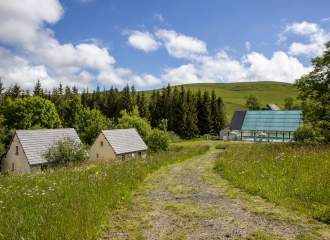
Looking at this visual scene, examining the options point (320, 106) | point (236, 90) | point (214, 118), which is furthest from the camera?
point (236, 90)

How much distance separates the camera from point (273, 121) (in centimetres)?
4475

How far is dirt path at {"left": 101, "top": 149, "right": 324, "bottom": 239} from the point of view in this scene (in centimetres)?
389

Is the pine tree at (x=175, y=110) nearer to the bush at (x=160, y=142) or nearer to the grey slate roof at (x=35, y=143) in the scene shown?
the bush at (x=160, y=142)

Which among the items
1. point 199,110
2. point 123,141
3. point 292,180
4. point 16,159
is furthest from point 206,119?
point 292,180

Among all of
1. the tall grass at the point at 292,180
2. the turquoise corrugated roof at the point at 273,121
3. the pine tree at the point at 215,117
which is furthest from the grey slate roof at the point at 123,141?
the pine tree at the point at 215,117

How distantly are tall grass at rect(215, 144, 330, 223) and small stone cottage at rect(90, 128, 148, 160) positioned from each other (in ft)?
80.3

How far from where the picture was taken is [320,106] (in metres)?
19.0

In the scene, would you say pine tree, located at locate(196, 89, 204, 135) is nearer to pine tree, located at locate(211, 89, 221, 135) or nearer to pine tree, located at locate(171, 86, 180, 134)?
pine tree, located at locate(211, 89, 221, 135)

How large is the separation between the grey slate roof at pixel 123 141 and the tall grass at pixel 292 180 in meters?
24.9

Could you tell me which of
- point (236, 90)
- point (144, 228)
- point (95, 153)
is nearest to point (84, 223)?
point (144, 228)

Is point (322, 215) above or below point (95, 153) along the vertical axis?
above

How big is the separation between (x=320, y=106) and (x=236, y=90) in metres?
144

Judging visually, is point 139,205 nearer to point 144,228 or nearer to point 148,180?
point 144,228

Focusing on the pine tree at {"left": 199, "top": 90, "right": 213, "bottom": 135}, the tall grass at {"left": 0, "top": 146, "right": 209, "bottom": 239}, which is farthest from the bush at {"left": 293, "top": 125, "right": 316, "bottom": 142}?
the pine tree at {"left": 199, "top": 90, "right": 213, "bottom": 135}
